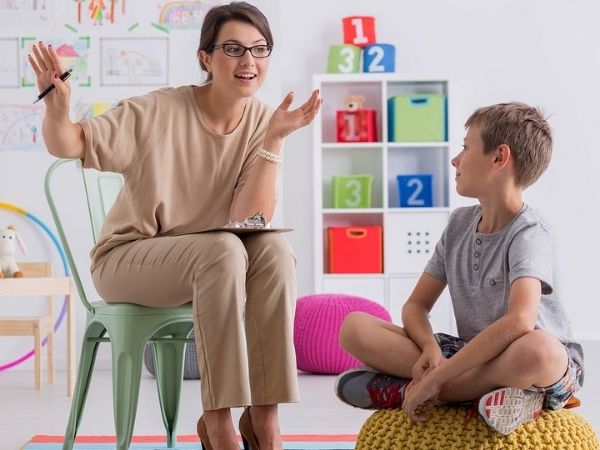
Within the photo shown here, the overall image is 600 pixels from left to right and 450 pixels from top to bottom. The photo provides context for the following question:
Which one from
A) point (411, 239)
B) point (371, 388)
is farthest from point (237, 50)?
point (411, 239)

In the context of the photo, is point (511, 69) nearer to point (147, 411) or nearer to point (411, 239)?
point (411, 239)

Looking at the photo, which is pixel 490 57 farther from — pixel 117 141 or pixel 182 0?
pixel 117 141

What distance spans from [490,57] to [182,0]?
156cm

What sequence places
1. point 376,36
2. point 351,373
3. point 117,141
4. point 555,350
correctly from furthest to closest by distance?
1. point 376,36
2. point 117,141
3. point 351,373
4. point 555,350

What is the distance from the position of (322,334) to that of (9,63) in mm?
1921

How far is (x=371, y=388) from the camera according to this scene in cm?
166

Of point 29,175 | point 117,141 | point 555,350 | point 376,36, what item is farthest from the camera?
point 376,36

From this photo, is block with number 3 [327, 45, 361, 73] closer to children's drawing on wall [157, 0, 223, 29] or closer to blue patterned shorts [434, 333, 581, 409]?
children's drawing on wall [157, 0, 223, 29]

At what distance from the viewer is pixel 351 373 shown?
1692 millimetres

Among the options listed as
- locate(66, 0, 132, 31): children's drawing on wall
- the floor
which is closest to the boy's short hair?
the floor

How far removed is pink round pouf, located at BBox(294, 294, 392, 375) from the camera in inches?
143

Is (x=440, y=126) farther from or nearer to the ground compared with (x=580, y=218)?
farther from the ground

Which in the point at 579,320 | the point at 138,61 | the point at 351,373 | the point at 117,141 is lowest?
the point at 579,320

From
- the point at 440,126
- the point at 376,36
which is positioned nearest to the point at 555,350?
the point at 440,126
